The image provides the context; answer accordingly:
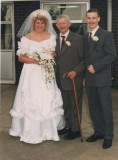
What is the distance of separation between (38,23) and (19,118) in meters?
1.56

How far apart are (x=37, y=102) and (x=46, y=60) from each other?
0.67 m

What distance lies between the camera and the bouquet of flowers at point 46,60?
5871 millimetres

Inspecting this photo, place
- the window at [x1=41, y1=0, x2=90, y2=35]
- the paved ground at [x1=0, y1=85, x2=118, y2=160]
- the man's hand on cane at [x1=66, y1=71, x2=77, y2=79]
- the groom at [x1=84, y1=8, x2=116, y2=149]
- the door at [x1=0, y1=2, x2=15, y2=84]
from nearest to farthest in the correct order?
1. the paved ground at [x1=0, y1=85, x2=118, y2=160]
2. the groom at [x1=84, y1=8, x2=116, y2=149]
3. the man's hand on cane at [x1=66, y1=71, x2=77, y2=79]
4. the window at [x1=41, y1=0, x2=90, y2=35]
5. the door at [x1=0, y1=2, x2=15, y2=84]

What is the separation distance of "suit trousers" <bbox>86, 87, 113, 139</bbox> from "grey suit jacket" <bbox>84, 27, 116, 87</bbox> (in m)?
0.12

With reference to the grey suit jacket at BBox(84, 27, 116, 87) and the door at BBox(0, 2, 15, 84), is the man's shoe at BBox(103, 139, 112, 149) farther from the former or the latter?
the door at BBox(0, 2, 15, 84)

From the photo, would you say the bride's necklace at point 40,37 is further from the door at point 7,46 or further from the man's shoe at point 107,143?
the door at point 7,46

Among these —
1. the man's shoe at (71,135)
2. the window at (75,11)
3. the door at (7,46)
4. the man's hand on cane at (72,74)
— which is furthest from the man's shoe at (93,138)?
the door at (7,46)

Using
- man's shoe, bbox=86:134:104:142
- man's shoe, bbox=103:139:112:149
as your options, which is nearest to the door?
man's shoe, bbox=86:134:104:142

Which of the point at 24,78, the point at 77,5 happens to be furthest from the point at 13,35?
the point at 24,78

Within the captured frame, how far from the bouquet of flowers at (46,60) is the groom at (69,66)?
11cm

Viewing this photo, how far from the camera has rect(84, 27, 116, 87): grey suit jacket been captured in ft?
17.5

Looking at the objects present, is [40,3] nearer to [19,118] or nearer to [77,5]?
[77,5]

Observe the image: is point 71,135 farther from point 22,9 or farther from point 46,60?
point 22,9

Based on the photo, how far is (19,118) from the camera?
240 inches
